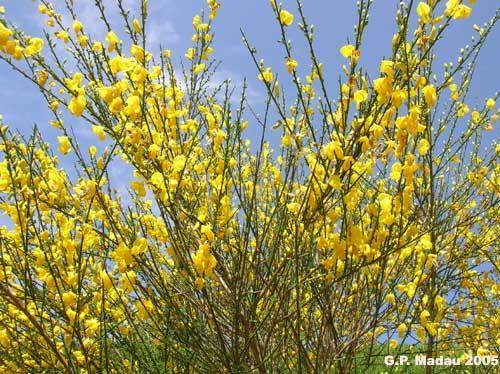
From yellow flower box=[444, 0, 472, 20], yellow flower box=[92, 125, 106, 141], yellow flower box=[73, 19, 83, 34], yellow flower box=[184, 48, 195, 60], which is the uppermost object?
yellow flower box=[184, 48, 195, 60]

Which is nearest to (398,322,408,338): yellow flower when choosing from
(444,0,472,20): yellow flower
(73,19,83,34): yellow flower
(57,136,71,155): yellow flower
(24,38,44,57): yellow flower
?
(444,0,472,20): yellow flower

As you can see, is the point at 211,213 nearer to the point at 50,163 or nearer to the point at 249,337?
the point at 249,337

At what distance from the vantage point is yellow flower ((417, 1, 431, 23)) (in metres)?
1.93

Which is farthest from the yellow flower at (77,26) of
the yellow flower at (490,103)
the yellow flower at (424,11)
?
the yellow flower at (490,103)

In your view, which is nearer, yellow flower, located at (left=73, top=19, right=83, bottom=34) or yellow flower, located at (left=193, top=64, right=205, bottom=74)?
yellow flower, located at (left=73, top=19, right=83, bottom=34)

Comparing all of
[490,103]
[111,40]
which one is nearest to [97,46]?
[111,40]

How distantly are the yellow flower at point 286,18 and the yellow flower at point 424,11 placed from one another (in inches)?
19.3

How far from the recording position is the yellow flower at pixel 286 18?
209cm

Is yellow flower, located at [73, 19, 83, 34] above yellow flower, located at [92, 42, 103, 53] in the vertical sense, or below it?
above

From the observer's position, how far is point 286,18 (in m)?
2.12

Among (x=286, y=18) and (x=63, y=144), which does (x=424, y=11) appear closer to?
(x=286, y=18)

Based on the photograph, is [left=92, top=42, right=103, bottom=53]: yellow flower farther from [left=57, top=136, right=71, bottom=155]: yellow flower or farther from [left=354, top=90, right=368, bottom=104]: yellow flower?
[left=354, top=90, right=368, bottom=104]: yellow flower

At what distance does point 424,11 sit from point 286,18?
1.72 ft

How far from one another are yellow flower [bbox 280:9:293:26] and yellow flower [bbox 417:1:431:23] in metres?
0.49
